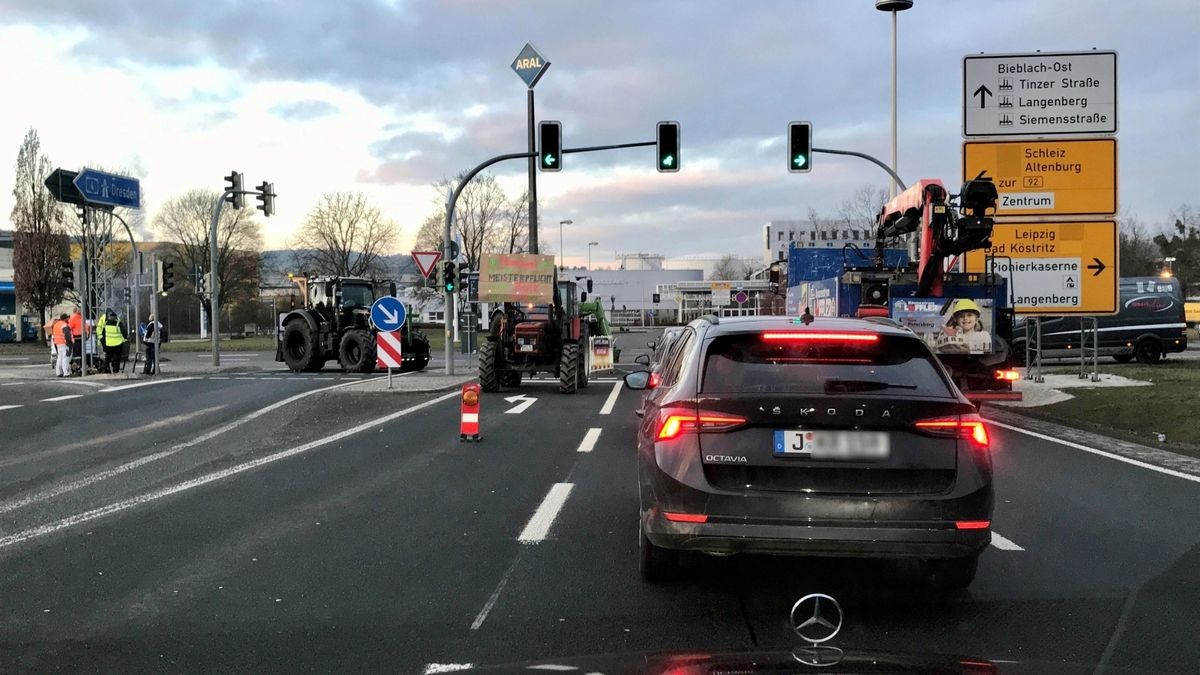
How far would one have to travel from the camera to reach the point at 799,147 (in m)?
22.0

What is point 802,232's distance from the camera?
12488 cm

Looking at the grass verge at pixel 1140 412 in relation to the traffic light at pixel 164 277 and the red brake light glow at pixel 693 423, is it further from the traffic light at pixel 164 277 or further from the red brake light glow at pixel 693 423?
the traffic light at pixel 164 277

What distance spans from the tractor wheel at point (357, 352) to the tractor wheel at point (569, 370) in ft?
29.0

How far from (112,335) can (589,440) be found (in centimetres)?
1878

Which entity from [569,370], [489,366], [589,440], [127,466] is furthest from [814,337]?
[489,366]

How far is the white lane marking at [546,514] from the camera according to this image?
638 centimetres

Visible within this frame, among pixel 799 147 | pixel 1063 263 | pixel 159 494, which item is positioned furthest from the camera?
pixel 799 147

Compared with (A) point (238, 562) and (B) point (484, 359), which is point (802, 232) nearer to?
(B) point (484, 359)

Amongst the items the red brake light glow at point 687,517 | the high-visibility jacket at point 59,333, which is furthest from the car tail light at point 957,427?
the high-visibility jacket at point 59,333

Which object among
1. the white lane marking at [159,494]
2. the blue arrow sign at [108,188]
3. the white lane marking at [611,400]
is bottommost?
the white lane marking at [611,400]

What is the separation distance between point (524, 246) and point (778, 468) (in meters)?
62.5

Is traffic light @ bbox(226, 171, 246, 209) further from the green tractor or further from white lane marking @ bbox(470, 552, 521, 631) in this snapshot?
white lane marking @ bbox(470, 552, 521, 631)

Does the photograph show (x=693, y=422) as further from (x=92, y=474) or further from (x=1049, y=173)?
(x=1049, y=173)

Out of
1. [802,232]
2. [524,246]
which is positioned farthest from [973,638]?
[802,232]
